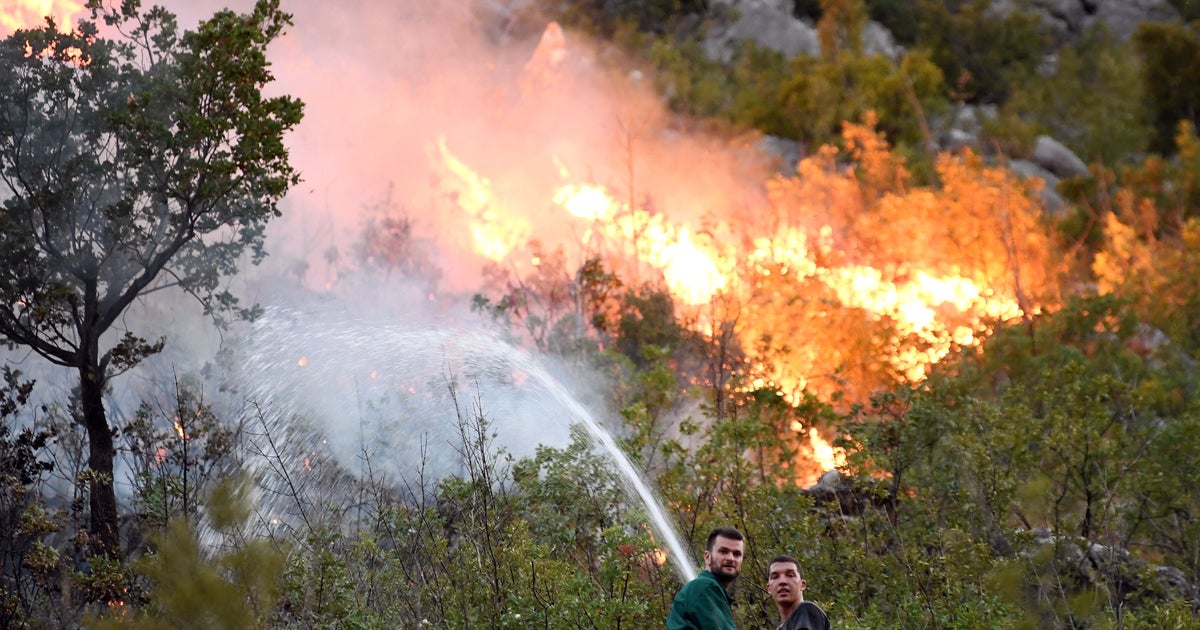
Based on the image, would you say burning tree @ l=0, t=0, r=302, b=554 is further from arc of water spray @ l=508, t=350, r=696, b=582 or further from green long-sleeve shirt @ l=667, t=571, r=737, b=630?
green long-sleeve shirt @ l=667, t=571, r=737, b=630

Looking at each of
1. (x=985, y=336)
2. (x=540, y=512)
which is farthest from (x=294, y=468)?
(x=985, y=336)

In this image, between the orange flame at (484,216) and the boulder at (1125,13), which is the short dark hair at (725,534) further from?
the boulder at (1125,13)

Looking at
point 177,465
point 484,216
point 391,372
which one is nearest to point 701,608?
point 177,465

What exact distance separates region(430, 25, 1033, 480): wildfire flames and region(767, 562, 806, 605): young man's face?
44.6ft

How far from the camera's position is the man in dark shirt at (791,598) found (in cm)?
637

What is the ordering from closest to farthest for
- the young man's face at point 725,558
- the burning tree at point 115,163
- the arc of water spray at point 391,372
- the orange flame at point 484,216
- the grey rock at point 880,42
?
the young man's face at point 725,558 < the burning tree at point 115,163 < the arc of water spray at point 391,372 < the orange flame at point 484,216 < the grey rock at point 880,42

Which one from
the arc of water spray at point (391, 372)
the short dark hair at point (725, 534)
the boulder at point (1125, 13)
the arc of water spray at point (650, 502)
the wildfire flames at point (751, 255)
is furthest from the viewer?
the boulder at point (1125, 13)

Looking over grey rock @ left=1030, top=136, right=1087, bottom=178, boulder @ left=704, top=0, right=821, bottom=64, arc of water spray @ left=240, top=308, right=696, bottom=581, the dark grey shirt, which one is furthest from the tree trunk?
boulder @ left=704, top=0, right=821, bottom=64

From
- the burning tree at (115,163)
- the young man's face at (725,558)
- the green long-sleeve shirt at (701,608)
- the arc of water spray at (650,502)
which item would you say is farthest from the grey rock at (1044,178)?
the green long-sleeve shirt at (701,608)

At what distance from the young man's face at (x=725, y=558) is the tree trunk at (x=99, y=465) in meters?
7.04

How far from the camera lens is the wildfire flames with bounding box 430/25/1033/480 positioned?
79.6 feet

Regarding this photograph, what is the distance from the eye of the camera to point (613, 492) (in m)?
11.2

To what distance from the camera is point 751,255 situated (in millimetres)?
28578

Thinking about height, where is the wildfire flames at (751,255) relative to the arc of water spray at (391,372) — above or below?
above
